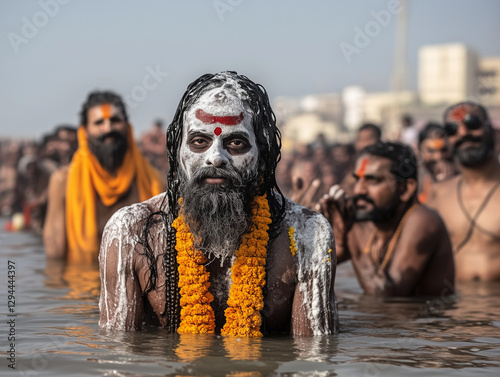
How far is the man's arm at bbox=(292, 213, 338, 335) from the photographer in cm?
482

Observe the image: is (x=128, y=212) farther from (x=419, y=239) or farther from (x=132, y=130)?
(x=132, y=130)

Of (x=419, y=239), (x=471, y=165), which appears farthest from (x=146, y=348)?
(x=471, y=165)

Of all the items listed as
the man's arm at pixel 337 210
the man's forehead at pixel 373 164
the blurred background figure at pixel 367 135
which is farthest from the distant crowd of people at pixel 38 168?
the man's arm at pixel 337 210

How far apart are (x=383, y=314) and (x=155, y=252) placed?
2172 mm

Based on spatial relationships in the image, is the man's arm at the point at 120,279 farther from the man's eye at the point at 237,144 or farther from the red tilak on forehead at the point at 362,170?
the red tilak on forehead at the point at 362,170

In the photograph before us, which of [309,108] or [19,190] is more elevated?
[309,108]

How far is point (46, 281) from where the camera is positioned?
26.9 ft

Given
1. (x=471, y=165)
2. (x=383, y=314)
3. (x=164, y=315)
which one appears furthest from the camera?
(x=471, y=165)

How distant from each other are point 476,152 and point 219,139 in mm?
4801

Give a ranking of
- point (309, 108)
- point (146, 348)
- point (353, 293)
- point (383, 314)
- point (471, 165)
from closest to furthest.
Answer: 1. point (146, 348)
2. point (383, 314)
3. point (353, 293)
4. point (471, 165)
5. point (309, 108)

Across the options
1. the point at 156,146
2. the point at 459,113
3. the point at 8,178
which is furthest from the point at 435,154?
the point at 8,178

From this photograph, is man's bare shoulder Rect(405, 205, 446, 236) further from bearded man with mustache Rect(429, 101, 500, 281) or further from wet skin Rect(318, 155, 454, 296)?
bearded man with mustache Rect(429, 101, 500, 281)

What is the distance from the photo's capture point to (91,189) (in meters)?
9.49

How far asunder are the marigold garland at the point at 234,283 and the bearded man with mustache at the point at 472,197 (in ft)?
14.0
